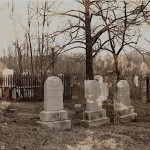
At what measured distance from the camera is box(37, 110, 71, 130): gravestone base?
406 inches

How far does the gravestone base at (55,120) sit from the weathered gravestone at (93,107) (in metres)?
1.05

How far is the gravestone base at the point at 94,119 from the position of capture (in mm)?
11365

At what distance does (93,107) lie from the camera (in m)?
11.7

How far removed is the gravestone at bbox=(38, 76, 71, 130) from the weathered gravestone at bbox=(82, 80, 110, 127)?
1.05 m

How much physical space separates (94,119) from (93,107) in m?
0.44

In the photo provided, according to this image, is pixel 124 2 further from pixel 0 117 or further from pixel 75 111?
pixel 0 117

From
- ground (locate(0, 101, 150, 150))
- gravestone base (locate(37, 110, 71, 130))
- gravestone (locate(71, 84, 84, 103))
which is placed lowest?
ground (locate(0, 101, 150, 150))

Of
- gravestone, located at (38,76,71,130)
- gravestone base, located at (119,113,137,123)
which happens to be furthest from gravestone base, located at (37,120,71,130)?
gravestone base, located at (119,113,137,123)

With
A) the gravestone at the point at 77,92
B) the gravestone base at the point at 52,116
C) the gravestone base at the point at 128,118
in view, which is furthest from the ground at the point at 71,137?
the gravestone at the point at 77,92

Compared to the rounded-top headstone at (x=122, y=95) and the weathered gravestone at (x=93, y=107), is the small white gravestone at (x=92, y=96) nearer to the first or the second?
the weathered gravestone at (x=93, y=107)

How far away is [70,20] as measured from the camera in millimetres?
16703

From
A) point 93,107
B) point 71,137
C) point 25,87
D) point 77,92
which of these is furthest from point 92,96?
point 77,92

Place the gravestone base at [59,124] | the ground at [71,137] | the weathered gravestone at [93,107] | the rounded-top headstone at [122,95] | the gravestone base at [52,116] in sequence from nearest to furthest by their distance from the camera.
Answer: the ground at [71,137] < the gravestone base at [59,124] < the gravestone base at [52,116] < the weathered gravestone at [93,107] < the rounded-top headstone at [122,95]

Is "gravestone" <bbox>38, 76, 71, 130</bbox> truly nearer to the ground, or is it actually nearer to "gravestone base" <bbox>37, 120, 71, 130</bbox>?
"gravestone base" <bbox>37, 120, 71, 130</bbox>
